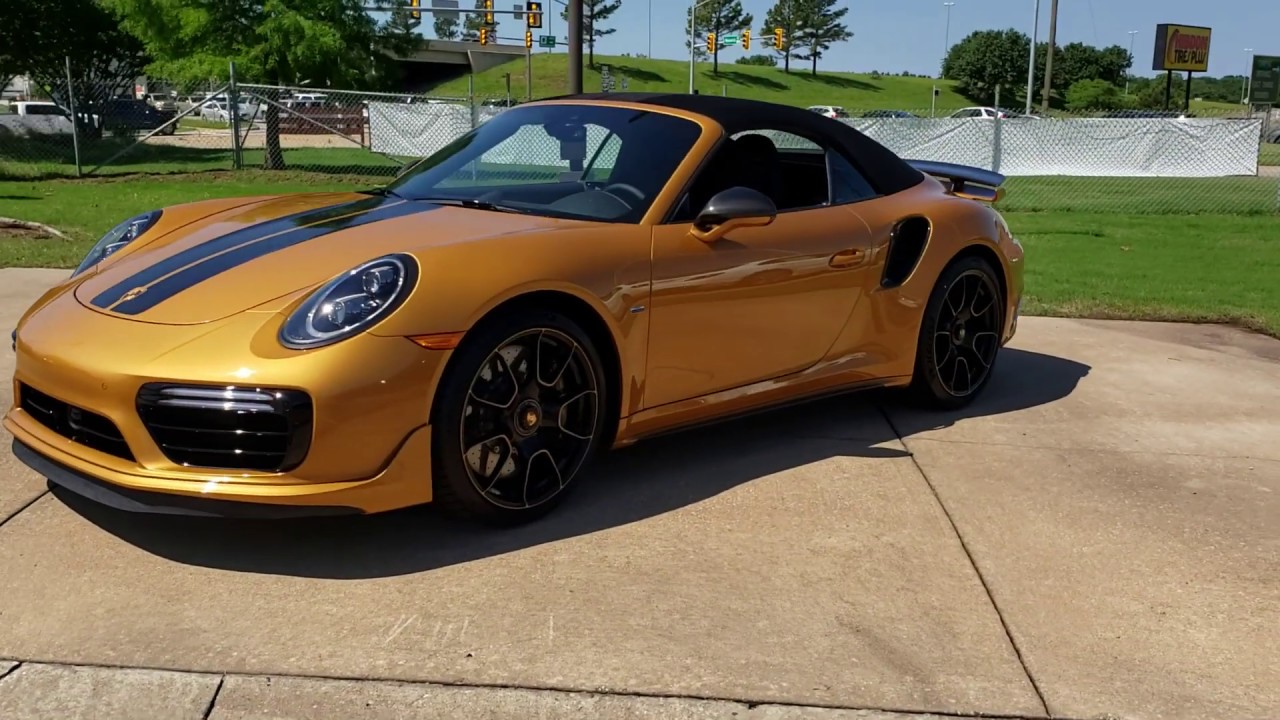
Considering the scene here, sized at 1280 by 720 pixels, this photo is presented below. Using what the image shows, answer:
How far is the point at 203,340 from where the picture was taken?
2988mm

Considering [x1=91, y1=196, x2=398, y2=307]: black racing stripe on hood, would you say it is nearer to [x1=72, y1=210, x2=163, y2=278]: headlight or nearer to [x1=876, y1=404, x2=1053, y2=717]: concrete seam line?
[x1=72, y1=210, x2=163, y2=278]: headlight

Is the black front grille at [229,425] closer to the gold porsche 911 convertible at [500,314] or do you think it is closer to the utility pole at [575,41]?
the gold porsche 911 convertible at [500,314]

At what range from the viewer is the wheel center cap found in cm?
338

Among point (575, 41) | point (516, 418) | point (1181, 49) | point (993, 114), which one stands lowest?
point (516, 418)

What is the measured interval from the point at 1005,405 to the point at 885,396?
0.58 meters

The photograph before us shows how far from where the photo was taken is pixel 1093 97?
7306 cm

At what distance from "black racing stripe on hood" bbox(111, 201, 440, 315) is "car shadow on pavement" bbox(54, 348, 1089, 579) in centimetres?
71

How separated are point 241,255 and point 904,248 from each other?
2.74 m

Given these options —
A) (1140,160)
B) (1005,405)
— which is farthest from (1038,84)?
(1005,405)

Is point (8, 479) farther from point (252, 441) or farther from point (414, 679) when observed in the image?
point (414, 679)

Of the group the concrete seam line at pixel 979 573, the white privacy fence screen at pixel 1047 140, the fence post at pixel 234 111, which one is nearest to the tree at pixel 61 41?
the fence post at pixel 234 111

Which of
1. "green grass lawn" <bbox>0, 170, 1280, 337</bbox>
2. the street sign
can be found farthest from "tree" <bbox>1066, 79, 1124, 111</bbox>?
"green grass lawn" <bbox>0, 170, 1280, 337</bbox>

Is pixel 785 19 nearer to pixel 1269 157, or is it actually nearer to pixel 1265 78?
pixel 1265 78

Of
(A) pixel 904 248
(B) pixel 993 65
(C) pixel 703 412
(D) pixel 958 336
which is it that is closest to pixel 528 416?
(C) pixel 703 412
